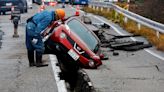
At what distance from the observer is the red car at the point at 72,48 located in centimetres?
1306

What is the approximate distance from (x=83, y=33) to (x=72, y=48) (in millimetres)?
1017

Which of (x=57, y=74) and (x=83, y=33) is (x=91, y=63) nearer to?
(x=57, y=74)

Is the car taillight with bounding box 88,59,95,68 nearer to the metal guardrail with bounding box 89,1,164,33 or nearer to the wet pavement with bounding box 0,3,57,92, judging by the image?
the wet pavement with bounding box 0,3,57,92

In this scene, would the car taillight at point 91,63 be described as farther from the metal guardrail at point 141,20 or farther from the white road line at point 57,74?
the metal guardrail at point 141,20

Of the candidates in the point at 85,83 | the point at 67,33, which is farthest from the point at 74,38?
the point at 85,83

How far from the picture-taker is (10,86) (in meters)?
10.9

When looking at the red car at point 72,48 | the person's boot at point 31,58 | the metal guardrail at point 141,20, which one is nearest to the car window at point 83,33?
the red car at point 72,48

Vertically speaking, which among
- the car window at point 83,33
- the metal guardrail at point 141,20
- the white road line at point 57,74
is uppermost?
the car window at point 83,33

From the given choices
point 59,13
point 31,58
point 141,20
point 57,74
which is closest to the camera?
point 57,74

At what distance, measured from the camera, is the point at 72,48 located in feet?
43.2

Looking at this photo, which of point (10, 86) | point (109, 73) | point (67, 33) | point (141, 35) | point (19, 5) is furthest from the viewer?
point (19, 5)

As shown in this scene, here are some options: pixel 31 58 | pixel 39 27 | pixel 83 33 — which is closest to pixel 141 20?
pixel 83 33

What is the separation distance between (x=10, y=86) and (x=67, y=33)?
2943mm

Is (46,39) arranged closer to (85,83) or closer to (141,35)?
(85,83)
